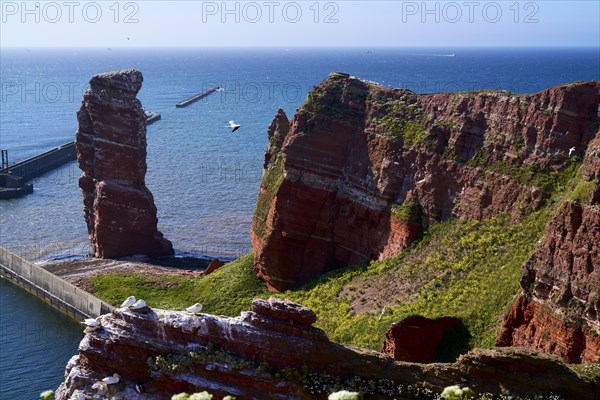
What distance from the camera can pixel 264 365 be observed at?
26516mm

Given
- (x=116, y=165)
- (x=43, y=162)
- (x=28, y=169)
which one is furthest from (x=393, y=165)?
(x=43, y=162)

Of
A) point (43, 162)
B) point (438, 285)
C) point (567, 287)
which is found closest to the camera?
point (567, 287)

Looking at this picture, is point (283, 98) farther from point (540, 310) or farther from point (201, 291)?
point (540, 310)

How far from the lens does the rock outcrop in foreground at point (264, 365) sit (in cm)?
2597

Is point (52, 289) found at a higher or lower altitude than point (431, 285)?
lower

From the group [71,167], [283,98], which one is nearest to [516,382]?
[71,167]

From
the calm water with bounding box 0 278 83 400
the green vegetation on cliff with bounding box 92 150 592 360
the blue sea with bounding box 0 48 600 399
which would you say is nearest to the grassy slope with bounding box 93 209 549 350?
the green vegetation on cliff with bounding box 92 150 592 360

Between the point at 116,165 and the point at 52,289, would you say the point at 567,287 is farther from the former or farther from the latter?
the point at 116,165

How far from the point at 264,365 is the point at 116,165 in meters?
39.7

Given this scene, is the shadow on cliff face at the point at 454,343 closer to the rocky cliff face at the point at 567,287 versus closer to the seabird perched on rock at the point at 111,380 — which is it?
the rocky cliff face at the point at 567,287

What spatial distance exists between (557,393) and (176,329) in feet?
42.7

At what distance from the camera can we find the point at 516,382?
2581 cm

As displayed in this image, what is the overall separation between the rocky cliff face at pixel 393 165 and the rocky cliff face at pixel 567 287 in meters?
8.25

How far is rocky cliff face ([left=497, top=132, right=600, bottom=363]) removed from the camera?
2967cm
